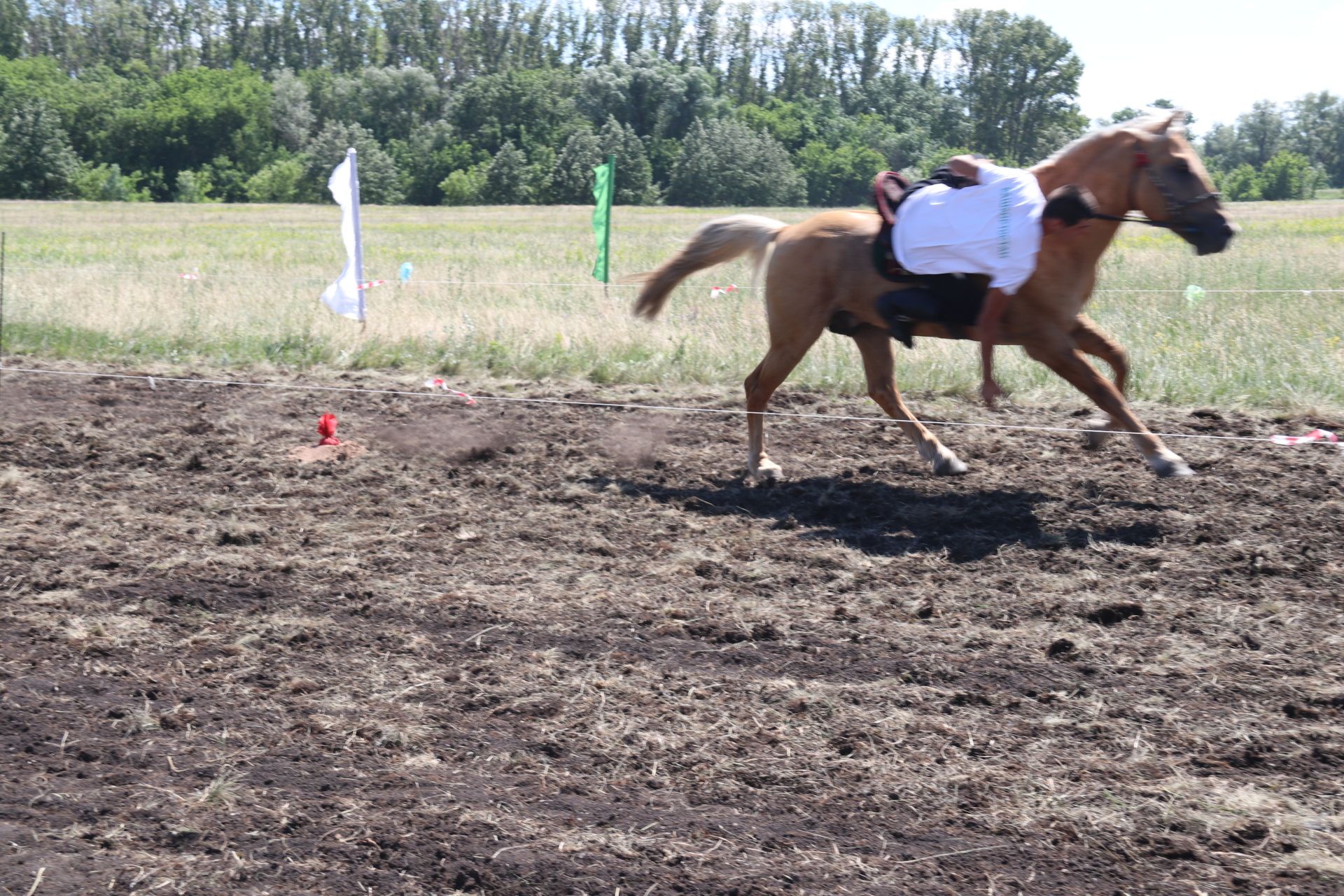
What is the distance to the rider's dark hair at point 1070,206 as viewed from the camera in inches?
256

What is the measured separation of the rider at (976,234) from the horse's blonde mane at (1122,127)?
25cm

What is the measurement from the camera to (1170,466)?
6.63 m

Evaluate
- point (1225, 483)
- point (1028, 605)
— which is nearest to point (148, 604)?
point (1028, 605)

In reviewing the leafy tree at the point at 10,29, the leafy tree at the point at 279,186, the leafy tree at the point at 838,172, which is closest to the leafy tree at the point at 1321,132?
the leafy tree at the point at 838,172

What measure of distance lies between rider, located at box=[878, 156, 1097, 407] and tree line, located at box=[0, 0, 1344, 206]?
35391 millimetres

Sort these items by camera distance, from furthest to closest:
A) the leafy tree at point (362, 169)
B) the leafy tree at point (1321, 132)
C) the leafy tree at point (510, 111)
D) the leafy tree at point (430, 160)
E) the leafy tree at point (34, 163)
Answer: the leafy tree at point (1321, 132) < the leafy tree at point (510, 111) < the leafy tree at point (430, 160) < the leafy tree at point (362, 169) < the leafy tree at point (34, 163)

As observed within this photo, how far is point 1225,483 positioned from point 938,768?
162 inches

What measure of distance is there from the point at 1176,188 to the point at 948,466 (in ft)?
6.90

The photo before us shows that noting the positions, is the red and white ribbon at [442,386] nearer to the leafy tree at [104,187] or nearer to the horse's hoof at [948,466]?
the horse's hoof at [948,466]

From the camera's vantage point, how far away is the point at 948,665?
459 cm

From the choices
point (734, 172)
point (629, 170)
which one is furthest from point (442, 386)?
point (629, 170)

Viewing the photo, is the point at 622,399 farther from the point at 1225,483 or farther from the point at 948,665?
the point at 948,665

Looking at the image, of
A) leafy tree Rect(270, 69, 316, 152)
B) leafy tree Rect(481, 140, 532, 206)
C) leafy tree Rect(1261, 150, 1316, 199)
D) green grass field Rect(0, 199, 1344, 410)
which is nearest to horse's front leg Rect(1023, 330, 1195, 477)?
green grass field Rect(0, 199, 1344, 410)

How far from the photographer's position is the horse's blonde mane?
669cm
